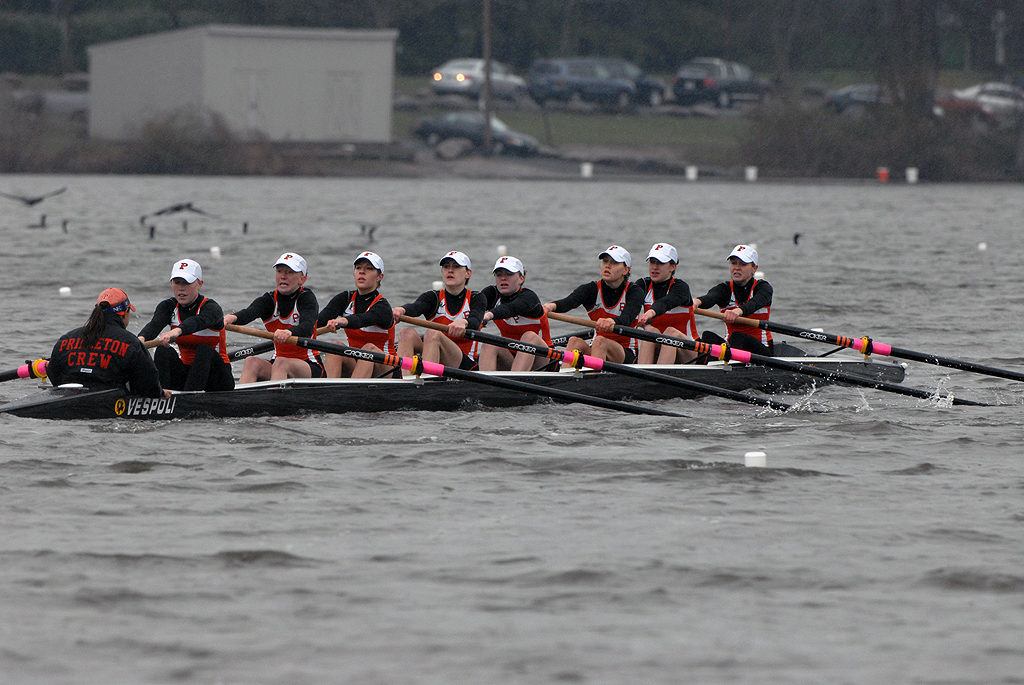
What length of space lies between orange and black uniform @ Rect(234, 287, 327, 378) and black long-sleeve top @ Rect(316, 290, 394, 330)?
235 millimetres

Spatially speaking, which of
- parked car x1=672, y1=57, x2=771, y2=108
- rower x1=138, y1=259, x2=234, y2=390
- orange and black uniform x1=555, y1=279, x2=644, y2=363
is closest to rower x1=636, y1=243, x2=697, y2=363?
orange and black uniform x1=555, y1=279, x2=644, y2=363

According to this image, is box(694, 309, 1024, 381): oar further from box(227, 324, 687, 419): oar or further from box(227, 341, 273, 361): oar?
box(227, 341, 273, 361): oar

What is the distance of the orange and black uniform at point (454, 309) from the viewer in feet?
47.5

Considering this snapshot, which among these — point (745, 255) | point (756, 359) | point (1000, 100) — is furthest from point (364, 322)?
point (1000, 100)

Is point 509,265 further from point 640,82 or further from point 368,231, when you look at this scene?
point 640,82

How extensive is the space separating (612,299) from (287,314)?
3.13 metres

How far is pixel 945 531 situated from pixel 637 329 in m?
4.98

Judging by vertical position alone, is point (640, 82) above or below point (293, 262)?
above

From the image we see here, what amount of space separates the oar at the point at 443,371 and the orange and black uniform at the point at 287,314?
1.57ft

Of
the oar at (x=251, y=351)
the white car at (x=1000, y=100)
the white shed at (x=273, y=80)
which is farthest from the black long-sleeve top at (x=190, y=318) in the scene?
the white car at (x=1000, y=100)

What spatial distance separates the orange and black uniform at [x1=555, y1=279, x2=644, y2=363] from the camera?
1519 cm

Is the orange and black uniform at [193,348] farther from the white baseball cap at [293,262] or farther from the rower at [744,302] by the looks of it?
the rower at [744,302]

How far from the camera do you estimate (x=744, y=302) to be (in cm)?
1625

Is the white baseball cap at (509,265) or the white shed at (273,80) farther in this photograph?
the white shed at (273,80)
